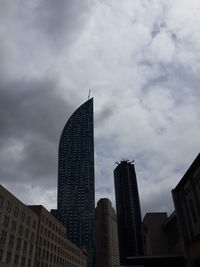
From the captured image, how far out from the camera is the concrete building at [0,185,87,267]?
63250 millimetres

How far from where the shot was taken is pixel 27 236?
74625mm

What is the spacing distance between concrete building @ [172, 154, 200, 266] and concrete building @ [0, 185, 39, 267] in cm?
4469

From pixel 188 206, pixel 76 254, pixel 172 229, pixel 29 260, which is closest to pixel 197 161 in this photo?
pixel 188 206

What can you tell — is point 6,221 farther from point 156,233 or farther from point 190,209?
point 190,209

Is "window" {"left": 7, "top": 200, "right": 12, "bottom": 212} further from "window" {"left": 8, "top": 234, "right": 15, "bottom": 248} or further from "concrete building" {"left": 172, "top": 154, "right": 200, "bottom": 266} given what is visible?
"concrete building" {"left": 172, "top": 154, "right": 200, "bottom": 266}

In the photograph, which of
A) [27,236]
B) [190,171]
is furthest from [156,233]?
[27,236]

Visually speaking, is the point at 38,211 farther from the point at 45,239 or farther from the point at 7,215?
the point at 7,215

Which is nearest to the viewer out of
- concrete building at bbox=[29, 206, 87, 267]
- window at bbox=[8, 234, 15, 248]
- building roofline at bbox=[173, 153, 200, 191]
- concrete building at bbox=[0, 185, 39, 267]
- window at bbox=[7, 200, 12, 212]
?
building roofline at bbox=[173, 153, 200, 191]

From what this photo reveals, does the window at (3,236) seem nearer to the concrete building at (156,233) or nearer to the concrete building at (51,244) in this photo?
the concrete building at (51,244)

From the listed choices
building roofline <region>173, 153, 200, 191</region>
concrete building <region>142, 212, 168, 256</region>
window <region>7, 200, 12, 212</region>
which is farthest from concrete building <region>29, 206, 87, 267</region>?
building roofline <region>173, 153, 200, 191</region>

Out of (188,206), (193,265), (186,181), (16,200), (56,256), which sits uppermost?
(16,200)

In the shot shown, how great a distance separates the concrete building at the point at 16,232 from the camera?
6231cm

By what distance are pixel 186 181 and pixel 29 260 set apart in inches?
2386

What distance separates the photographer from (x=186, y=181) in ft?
102
